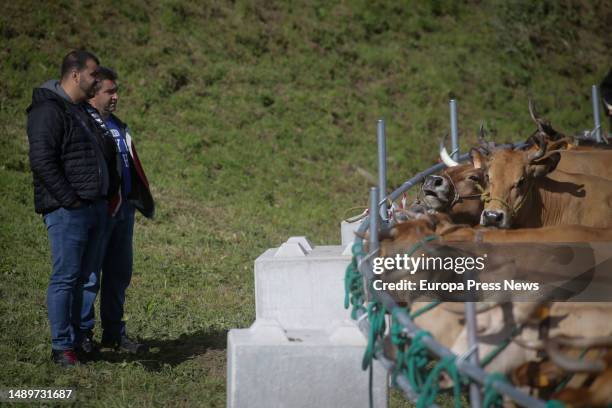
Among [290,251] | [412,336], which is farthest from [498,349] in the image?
[290,251]

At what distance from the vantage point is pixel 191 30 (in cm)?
1503

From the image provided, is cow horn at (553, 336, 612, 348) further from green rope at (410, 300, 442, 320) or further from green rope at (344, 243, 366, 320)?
green rope at (344, 243, 366, 320)

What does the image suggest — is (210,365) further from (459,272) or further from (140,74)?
(140,74)

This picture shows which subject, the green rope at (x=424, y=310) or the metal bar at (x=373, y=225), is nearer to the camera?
the green rope at (x=424, y=310)

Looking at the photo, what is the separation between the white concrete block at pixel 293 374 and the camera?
13.0ft

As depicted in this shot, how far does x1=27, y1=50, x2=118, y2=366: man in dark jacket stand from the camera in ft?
17.4

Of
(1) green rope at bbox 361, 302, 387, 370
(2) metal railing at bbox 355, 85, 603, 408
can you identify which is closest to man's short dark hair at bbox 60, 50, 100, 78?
(2) metal railing at bbox 355, 85, 603, 408

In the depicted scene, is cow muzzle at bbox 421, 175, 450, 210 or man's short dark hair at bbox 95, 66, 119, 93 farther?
cow muzzle at bbox 421, 175, 450, 210

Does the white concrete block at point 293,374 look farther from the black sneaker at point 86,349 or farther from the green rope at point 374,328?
the black sneaker at point 86,349

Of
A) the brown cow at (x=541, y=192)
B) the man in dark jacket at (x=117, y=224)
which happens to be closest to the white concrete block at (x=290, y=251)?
the man in dark jacket at (x=117, y=224)

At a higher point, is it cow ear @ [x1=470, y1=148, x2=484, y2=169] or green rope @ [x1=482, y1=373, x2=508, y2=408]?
cow ear @ [x1=470, y1=148, x2=484, y2=169]

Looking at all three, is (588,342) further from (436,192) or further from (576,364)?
(436,192)

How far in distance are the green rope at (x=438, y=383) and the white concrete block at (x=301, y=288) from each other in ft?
6.90

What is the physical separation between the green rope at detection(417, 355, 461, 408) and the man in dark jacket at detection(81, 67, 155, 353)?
3259mm
